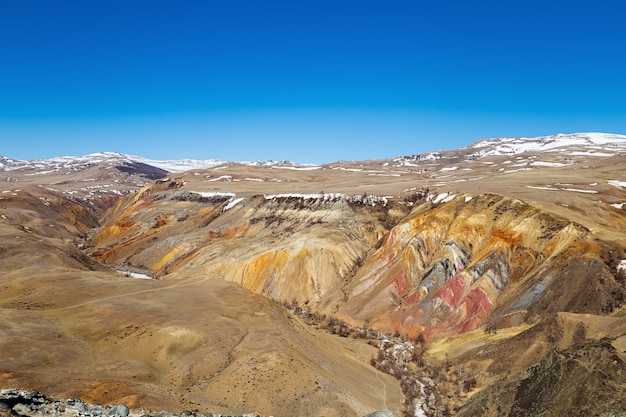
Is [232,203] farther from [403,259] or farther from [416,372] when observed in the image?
[416,372]

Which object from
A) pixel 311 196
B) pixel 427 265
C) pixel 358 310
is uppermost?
pixel 311 196

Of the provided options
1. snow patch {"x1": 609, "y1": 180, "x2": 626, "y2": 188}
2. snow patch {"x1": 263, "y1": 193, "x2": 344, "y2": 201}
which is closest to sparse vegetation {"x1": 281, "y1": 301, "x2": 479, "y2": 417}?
snow patch {"x1": 263, "y1": 193, "x2": 344, "y2": 201}

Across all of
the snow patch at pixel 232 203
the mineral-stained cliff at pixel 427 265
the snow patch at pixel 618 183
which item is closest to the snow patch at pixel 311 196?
the mineral-stained cliff at pixel 427 265

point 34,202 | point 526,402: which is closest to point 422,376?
point 526,402

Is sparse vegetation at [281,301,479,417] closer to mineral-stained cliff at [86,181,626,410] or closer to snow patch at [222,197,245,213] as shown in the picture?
mineral-stained cliff at [86,181,626,410]

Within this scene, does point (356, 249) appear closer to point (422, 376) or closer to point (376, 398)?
point (422, 376)

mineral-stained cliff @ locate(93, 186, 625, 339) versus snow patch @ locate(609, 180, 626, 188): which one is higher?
snow patch @ locate(609, 180, 626, 188)

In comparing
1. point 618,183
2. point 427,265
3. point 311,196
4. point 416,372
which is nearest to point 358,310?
point 427,265

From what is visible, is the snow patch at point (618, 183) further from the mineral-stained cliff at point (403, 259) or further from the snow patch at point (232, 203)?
the snow patch at point (232, 203)
